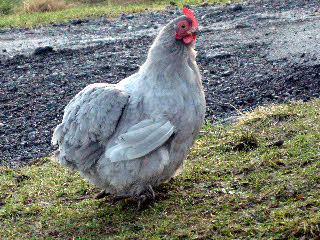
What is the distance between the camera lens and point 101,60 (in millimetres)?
8617

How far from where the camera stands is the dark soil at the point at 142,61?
20.5 feet

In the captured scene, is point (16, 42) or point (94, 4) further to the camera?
point (94, 4)


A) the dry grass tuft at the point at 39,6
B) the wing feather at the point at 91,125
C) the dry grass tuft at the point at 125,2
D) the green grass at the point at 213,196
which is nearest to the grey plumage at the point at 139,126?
the wing feather at the point at 91,125

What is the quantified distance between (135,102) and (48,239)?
4.27 ft

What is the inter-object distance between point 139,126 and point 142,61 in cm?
456

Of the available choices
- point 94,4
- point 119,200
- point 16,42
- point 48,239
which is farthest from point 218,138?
point 94,4

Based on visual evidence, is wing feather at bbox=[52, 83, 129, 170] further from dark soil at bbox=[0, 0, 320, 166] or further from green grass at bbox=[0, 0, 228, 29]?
green grass at bbox=[0, 0, 228, 29]

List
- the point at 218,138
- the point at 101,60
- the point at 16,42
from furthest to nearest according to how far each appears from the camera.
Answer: the point at 16,42 → the point at 101,60 → the point at 218,138

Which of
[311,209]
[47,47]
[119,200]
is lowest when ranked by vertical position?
[119,200]

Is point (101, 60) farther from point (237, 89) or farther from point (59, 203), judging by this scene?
point (59, 203)

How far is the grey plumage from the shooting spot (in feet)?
12.7

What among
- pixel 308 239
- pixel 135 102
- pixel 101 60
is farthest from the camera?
pixel 101 60

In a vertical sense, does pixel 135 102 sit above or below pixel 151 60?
below

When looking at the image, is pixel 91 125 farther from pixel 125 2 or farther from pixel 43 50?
pixel 125 2
